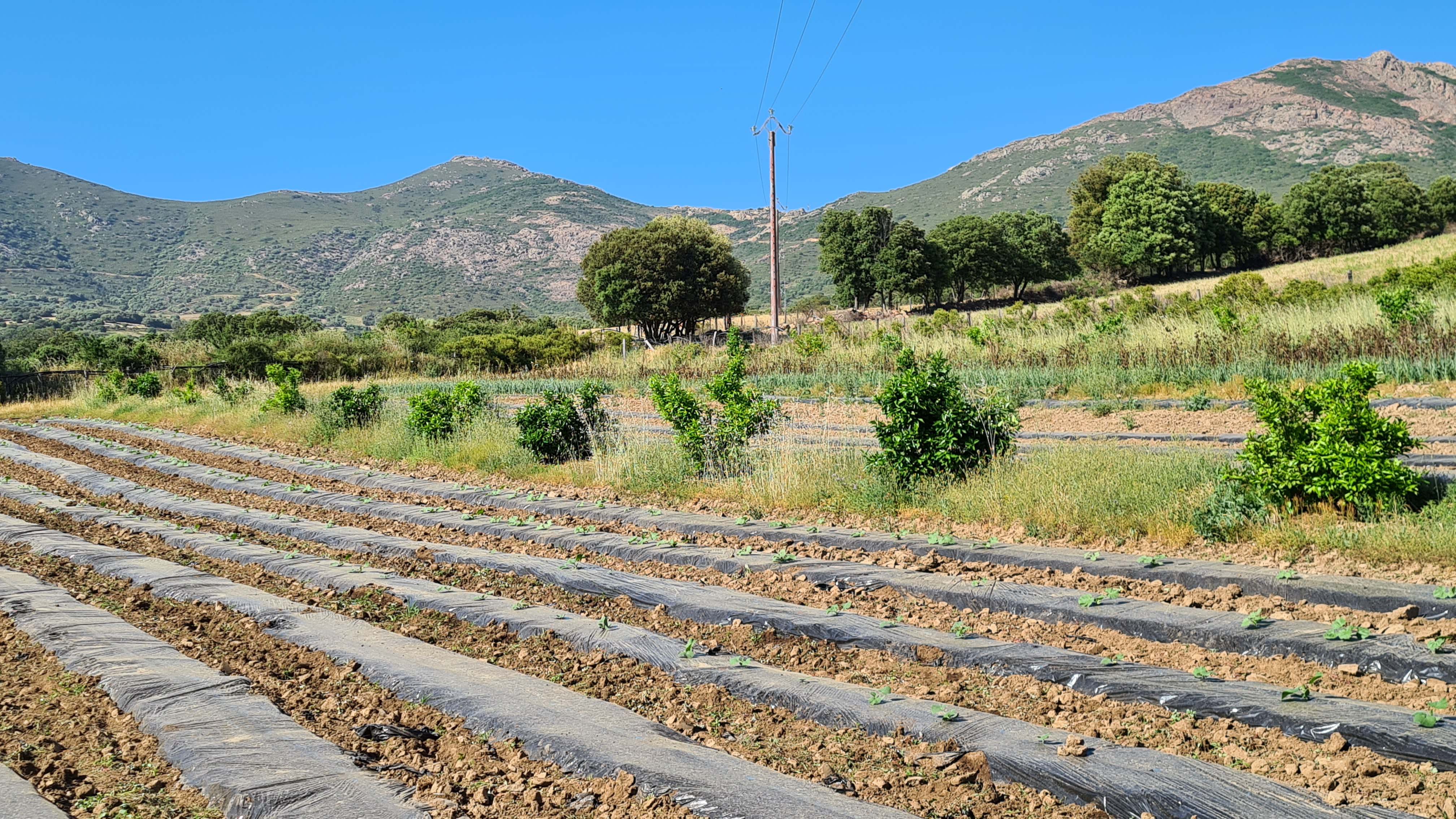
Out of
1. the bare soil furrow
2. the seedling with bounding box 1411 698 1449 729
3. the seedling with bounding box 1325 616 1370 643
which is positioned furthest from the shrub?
the seedling with bounding box 1411 698 1449 729

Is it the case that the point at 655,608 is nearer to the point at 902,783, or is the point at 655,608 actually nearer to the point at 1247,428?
the point at 902,783

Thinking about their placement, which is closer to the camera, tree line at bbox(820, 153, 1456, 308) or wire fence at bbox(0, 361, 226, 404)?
wire fence at bbox(0, 361, 226, 404)

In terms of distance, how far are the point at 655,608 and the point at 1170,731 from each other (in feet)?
11.0

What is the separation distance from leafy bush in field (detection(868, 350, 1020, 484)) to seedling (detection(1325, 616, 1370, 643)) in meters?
4.44

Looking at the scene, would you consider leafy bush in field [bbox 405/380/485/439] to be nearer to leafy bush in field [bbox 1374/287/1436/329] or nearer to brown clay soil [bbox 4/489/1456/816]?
brown clay soil [bbox 4/489/1456/816]

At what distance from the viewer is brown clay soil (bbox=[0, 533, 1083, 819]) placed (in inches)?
142

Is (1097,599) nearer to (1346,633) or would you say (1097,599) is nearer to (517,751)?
(1346,633)

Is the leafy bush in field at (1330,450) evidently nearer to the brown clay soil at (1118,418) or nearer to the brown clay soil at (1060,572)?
the brown clay soil at (1060,572)

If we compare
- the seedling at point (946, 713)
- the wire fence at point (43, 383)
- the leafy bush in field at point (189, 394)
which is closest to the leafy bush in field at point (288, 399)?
the leafy bush in field at point (189, 394)

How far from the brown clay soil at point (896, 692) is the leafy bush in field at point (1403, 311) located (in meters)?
12.6

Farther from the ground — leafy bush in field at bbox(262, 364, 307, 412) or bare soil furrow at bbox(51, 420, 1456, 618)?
leafy bush in field at bbox(262, 364, 307, 412)

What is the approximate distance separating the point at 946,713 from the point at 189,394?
26.5 m

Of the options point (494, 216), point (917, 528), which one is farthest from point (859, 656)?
point (494, 216)

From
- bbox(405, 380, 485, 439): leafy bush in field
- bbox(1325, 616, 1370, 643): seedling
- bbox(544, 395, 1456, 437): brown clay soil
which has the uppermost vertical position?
bbox(405, 380, 485, 439): leafy bush in field
